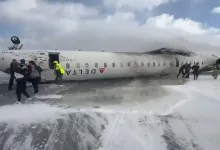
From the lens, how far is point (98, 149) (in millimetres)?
8109

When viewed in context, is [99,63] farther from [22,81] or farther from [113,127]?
[113,127]

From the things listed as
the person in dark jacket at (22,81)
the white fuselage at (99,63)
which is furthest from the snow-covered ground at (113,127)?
the white fuselage at (99,63)

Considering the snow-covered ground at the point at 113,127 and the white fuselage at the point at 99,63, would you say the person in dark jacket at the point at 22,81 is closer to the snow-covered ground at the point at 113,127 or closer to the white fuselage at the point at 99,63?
the snow-covered ground at the point at 113,127

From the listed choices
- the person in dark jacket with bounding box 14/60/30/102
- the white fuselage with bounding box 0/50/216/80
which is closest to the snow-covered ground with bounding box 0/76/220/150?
the person in dark jacket with bounding box 14/60/30/102

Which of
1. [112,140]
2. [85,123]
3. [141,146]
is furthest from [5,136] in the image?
[141,146]

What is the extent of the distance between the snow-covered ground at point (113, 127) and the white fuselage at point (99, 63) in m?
9.75

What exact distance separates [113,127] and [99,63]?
46.8ft

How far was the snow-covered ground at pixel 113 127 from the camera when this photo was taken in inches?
328

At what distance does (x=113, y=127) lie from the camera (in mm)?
→ 9133

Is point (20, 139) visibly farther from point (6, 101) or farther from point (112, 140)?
point (6, 101)

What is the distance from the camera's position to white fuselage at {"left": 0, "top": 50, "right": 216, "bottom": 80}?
817 inches

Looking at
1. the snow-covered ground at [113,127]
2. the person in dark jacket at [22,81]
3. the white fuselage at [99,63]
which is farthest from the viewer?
the white fuselage at [99,63]

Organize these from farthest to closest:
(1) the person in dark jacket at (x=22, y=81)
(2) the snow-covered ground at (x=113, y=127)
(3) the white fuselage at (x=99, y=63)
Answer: (3) the white fuselage at (x=99, y=63)
(1) the person in dark jacket at (x=22, y=81)
(2) the snow-covered ground at (x=113, y=127)

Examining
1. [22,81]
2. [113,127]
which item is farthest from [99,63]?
[113,127]
